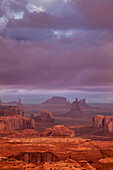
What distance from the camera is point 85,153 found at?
2333 inches

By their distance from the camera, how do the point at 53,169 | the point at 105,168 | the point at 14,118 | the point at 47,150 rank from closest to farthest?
the point at 53,169 → the point at 105,168 → the point at 47,150 → the point at 14,118

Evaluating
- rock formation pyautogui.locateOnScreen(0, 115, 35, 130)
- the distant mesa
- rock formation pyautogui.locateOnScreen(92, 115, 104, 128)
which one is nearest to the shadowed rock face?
rock formation pyautogui.locateOnScreen(0, 115, 35, 130)

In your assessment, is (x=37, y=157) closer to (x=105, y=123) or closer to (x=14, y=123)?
(x=14, y=123)

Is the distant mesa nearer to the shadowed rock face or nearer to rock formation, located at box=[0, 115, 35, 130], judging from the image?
rock formation, located at box=[0, 115, 35, 130]

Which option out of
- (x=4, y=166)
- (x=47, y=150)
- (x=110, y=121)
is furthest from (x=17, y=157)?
(x=110, y=121)

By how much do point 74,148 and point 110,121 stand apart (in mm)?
121321

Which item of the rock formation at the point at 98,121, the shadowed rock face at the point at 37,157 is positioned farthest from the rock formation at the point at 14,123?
the shadowed rock face at the point at 37,157

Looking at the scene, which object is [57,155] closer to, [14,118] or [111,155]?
[111,155]

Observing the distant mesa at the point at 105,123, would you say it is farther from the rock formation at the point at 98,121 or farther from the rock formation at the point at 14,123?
the rock formation at the point at 14,123

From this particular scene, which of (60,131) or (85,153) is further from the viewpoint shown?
(60,131)

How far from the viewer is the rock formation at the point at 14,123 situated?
15968cm

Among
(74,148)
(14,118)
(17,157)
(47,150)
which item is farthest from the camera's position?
(14,118)

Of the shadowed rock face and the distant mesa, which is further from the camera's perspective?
the distant mesa

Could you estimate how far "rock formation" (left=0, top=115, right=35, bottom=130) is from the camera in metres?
160
